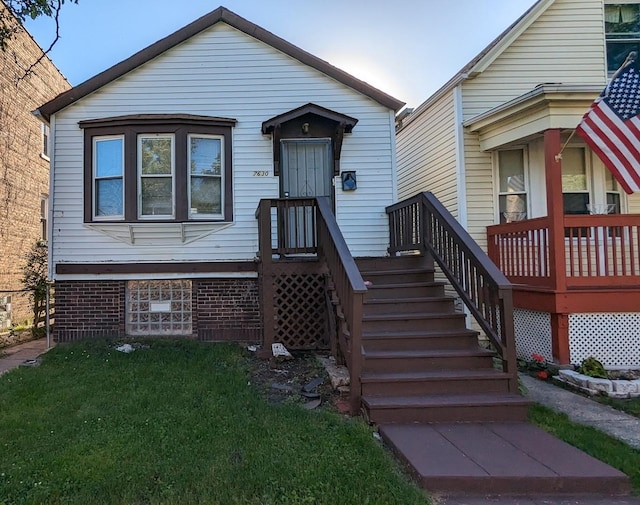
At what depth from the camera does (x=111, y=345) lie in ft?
24.0

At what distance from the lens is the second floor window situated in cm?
866

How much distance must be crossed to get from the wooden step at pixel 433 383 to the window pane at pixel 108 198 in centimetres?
573

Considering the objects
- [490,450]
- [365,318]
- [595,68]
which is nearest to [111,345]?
[365,318]

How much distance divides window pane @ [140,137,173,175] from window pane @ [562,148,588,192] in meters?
7.23

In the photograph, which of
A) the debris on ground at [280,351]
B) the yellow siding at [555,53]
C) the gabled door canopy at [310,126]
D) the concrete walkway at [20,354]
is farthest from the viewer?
the yellow siding at [555,53]

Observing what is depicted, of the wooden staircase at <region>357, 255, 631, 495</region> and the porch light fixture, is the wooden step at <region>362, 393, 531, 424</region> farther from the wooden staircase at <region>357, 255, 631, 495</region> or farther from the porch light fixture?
the porch light fixture

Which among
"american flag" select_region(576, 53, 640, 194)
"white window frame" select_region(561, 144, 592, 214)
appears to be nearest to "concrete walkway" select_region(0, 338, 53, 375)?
"american flag" select_region(576, 53, 640, 194)

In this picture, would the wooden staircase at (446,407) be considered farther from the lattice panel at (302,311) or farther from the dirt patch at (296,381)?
the lattice panel at (302,311)

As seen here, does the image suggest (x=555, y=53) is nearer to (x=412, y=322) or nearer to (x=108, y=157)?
(x=412, y=322)

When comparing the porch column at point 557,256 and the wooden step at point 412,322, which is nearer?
the wooden step at point 412,322

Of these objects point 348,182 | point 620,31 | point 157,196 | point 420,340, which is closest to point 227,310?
point 157,196

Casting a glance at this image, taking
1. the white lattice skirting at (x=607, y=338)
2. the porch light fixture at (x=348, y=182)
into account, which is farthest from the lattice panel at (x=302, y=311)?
the white lattice skirting at (x=607, y=338)

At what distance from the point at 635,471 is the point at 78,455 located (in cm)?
427

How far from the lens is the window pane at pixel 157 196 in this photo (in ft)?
25.8
